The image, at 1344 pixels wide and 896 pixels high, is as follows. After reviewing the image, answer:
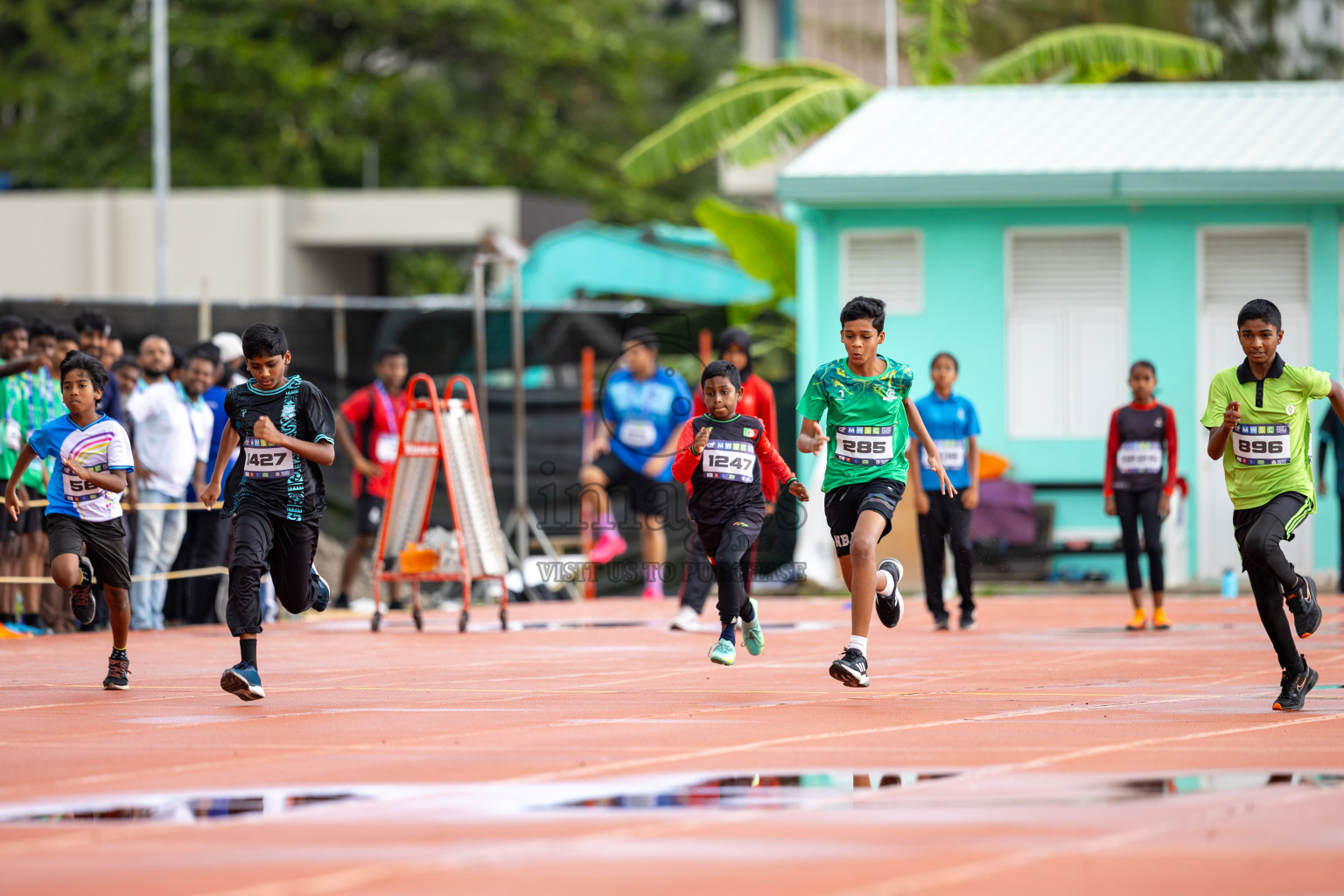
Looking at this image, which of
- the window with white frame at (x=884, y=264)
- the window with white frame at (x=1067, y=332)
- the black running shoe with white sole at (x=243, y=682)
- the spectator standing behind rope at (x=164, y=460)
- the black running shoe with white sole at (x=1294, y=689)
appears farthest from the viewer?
the window with white frame at (x=884, y=264)

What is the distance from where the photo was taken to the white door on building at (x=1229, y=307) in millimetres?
19438

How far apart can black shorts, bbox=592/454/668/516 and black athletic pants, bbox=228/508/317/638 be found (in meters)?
7.29

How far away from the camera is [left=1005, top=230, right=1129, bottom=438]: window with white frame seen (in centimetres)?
1989

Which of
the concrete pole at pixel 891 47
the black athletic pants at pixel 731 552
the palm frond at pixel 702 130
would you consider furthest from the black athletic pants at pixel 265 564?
the concrete pole at pixel 891 47

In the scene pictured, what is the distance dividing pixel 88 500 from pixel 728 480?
141 inches

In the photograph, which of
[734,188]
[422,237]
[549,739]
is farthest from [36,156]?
[549,739]

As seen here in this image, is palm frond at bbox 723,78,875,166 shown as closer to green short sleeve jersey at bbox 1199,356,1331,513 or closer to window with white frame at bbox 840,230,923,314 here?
window with white frame at bbox 840,230,923,314

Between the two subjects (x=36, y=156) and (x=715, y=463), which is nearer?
(x=715, y=463)

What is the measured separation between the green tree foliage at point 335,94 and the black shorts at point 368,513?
78.9 feet

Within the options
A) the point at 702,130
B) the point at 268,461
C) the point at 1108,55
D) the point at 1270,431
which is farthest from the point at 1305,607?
the point at 1108,55

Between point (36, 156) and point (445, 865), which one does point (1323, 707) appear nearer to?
point (445, 865)

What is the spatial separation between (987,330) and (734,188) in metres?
15.7

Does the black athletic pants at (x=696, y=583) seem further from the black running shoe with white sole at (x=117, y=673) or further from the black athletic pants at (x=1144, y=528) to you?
the black running shoe with white sole at (x=117, y=673)

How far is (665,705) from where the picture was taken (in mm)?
9539
